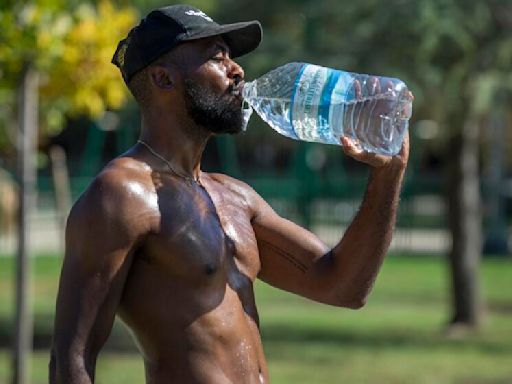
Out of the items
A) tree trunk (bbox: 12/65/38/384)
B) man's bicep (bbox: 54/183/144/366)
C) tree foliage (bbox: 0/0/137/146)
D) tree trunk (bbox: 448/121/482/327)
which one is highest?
man's bicep (bbox: 54/183/144/366)

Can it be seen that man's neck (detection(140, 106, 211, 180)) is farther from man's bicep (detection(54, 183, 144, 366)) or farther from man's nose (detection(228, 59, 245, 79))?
man's bicep (detection(54, 183, 144, 366))

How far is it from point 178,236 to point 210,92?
0.39m

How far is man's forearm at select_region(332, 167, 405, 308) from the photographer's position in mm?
3744

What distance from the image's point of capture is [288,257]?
3990 mm

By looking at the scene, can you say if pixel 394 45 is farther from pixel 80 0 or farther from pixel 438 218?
pixel 438 218

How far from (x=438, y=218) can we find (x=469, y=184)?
12.4 m

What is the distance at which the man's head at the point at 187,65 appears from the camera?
3.59 m

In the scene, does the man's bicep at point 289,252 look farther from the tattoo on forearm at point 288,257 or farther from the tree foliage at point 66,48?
the tree foliage at point 66,48

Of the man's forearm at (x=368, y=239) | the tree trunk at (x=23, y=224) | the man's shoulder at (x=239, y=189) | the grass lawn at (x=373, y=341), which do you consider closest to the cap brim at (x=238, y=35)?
the man's shoulder at (x=239, y=189)

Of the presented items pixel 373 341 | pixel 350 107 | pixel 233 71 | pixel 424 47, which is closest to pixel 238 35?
pixel 233 71

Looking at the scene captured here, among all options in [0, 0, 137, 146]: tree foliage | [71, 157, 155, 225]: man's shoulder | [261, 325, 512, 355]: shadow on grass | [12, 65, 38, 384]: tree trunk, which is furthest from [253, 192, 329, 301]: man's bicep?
[261, 325, 512, 355]: shadow on grass

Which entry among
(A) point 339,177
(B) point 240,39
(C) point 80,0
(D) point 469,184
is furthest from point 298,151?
(B) point 240,39

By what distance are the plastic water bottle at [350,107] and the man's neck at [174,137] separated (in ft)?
0.57

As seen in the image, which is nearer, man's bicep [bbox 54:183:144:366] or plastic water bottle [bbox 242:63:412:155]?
man's bicep [bbox 54:183:144:366]
